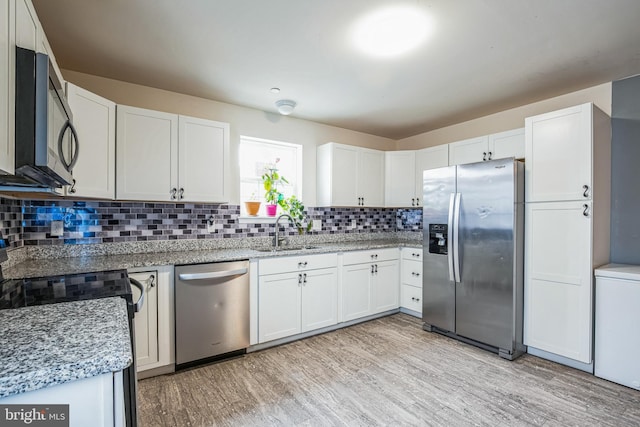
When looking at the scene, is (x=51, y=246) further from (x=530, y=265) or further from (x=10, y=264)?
(x=530, y=265)

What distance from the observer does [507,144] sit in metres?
3.20

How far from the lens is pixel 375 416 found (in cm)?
192

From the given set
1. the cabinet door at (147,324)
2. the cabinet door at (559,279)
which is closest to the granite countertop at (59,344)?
the cabinet door at (147,324)

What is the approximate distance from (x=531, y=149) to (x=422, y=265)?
1540 millimetres

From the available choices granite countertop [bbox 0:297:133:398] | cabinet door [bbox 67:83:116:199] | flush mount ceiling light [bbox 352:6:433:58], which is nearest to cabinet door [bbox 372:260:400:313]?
flush mount ceiling light [bbox 352:6:433:58]

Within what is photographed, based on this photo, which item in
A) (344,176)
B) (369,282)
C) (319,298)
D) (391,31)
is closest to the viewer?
(391,31)

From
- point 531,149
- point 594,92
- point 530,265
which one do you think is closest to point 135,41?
point 531,149

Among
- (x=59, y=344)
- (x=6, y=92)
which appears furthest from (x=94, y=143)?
(x=59, y=344)

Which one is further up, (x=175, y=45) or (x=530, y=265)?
(x=175, y=45)

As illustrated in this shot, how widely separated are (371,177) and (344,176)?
449mm

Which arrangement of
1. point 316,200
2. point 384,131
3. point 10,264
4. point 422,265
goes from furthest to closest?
1. point 384,131
2. point 316,200
3. point 422,265
4. point 10,264

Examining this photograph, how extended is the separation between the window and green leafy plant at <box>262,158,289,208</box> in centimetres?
5

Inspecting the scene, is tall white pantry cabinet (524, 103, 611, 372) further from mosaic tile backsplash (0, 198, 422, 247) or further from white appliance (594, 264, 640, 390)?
mosaic tile backsplash (0, 198, 422, 247)

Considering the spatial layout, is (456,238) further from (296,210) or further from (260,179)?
(260,179)
